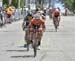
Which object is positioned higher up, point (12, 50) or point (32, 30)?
point (32, 30)

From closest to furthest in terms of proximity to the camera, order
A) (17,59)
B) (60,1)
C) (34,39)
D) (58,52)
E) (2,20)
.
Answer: (17,59), (34,39), (58,52), (2,20), (60,1)

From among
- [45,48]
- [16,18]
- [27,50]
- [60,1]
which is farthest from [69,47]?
[60,1]

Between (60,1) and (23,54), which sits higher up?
(23,54)

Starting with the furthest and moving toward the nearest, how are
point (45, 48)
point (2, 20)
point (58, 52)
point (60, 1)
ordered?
point (60, 1) < point (2, 20) < point (45, 48) < point (58, 52)

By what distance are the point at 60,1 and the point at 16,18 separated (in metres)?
92.7

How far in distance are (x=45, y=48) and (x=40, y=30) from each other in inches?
135

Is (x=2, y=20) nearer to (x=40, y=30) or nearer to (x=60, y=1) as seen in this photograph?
(x=40, y=30)

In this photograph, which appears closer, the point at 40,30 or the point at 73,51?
the point at 40,30

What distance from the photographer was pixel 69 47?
20516 mm

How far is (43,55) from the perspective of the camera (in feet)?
56.2

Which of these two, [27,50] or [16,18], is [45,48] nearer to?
[27,50]

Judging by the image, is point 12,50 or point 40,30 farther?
point 12,50

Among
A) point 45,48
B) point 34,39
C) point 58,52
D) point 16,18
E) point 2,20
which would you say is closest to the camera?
point 34,39

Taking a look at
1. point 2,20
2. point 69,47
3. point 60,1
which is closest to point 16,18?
point 2,20
